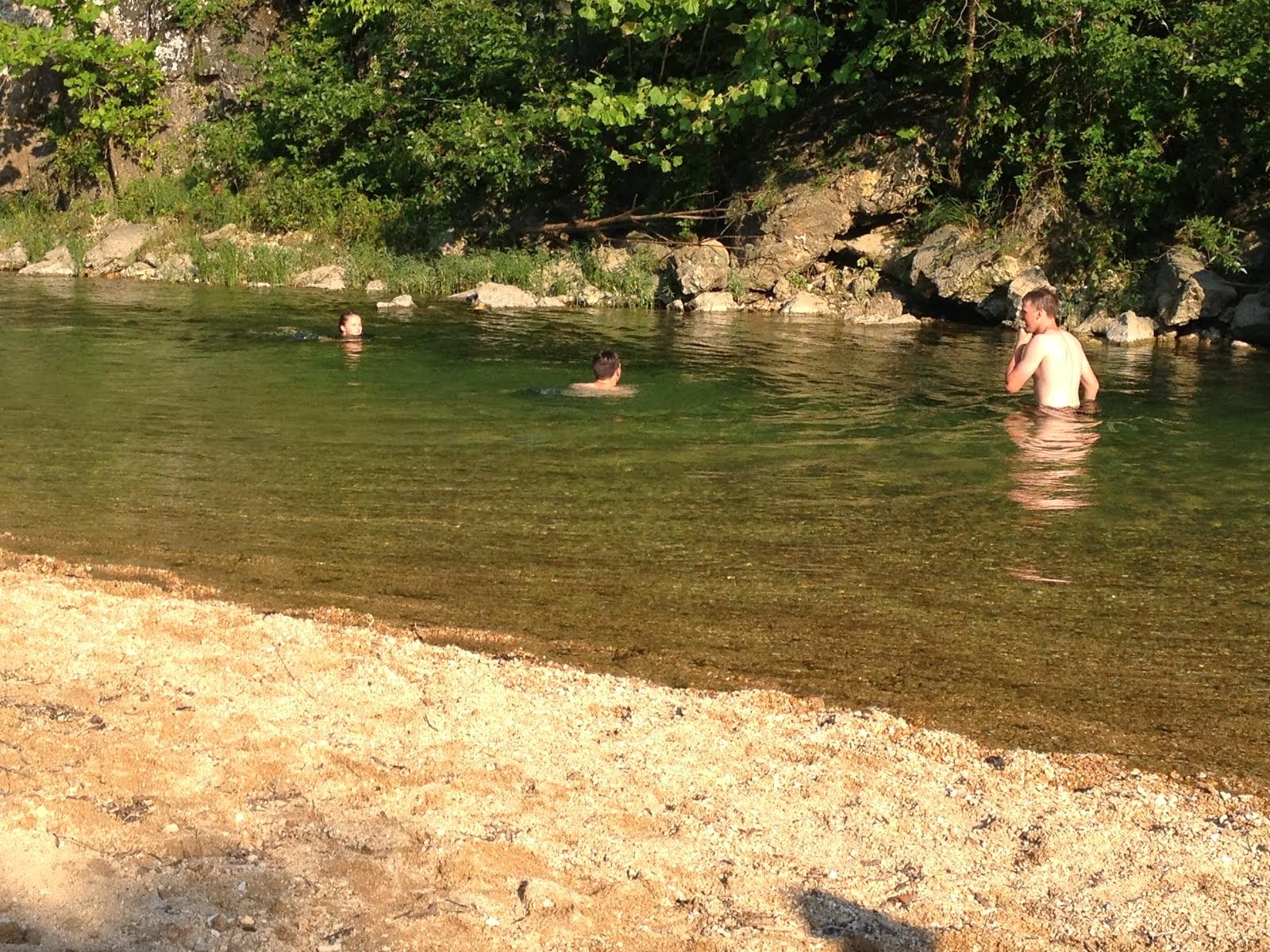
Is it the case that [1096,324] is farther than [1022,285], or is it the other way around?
[1022,285]

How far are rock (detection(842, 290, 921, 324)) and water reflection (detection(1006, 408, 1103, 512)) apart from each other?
367 inches

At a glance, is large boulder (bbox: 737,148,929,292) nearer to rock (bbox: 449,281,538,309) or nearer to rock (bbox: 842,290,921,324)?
rock (bbox: 842,290,921,324)

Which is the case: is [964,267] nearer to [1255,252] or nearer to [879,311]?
[879,311]

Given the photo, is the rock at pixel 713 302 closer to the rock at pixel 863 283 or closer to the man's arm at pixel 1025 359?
the rock at pixel 863 283

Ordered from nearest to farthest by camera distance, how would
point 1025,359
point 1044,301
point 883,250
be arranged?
point 1044,301 < point 1025,359 < point 883,250

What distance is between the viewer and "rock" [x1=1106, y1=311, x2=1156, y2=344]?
1831cm

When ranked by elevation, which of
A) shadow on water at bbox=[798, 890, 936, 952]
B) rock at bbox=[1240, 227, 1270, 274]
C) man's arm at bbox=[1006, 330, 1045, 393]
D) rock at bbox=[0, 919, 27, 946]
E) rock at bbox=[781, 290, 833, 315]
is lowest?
shadow on water at bbox=[798, 890, 936, 952]

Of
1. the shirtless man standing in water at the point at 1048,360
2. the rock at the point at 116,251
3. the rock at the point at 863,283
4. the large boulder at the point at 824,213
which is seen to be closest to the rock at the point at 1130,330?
the rock at the point at 863,283

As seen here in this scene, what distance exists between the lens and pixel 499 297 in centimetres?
2283

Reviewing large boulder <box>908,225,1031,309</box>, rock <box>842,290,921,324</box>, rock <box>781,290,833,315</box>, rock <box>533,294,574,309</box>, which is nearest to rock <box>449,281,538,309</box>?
rock <box>533,294,574,309</box>

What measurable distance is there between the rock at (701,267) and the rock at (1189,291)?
7.13 metres

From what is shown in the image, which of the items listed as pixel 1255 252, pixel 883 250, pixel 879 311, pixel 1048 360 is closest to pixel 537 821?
pixel 1048 360

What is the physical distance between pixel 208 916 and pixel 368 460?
638 cm

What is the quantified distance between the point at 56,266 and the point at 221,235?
334 centimetres
